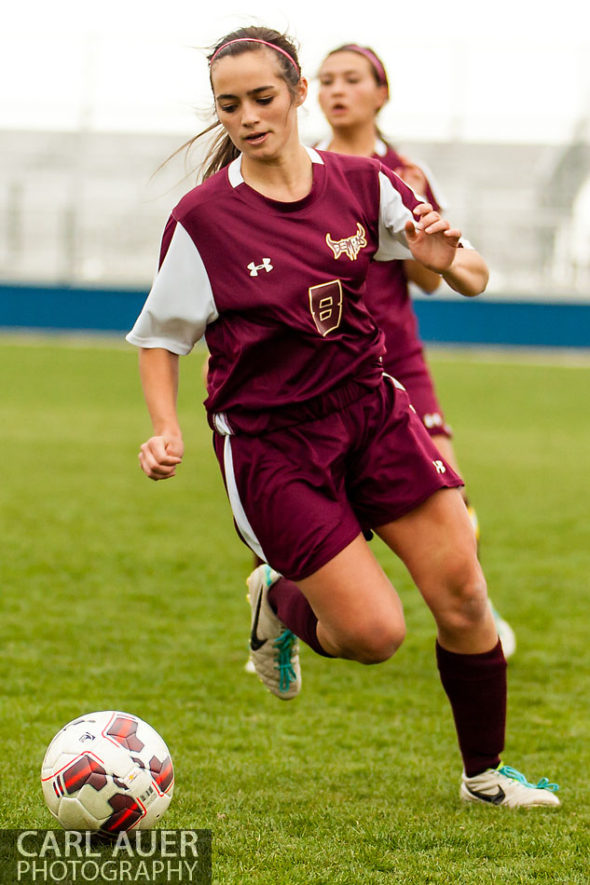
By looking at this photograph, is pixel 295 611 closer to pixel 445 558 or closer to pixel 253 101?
pixel 445 558

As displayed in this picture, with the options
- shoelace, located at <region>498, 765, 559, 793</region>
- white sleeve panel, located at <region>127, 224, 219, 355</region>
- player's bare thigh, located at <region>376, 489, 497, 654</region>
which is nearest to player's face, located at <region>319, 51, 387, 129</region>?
white sleeve panel, located at <region>127, 224, 219, 355</region>

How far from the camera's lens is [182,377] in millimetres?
16375

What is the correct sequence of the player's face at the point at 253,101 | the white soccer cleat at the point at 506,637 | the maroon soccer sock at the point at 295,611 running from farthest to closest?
the white soccer cleat at the point at 506,637 < the maroon soccer sock at the point at 295,611 < the player's face at the point at 253,101

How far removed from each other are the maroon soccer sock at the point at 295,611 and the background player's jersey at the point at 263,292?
65cm

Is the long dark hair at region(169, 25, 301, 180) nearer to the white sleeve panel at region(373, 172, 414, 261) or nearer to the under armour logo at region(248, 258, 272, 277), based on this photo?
the white sleeve panel at region(373, 172, 414, 261)

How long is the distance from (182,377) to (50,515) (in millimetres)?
8996

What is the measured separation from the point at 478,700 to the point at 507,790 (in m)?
0.25

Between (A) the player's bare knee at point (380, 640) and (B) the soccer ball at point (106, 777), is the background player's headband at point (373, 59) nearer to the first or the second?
(A) the player's bare knee at point (380, 640)

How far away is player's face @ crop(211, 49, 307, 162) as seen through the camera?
302 cm

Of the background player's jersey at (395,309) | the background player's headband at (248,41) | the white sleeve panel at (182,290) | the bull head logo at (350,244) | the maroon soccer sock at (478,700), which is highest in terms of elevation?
the background player's headband at (248,41)

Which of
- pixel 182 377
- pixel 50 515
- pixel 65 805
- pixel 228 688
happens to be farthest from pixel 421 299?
pixel 65 805

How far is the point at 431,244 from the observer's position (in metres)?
3.17

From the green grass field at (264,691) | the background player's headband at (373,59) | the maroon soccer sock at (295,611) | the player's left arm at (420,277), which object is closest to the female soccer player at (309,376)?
the maroon soccer sock at (295,611)

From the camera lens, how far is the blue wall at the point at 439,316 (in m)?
21.5
